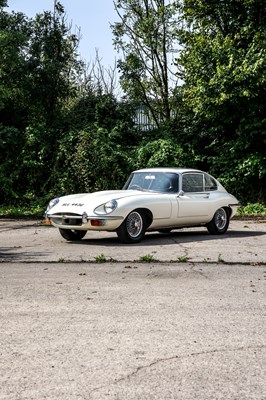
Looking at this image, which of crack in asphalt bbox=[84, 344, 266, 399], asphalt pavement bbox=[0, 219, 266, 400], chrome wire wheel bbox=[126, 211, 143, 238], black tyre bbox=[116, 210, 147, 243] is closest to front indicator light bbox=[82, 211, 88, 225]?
black tyre bbox=[116, 210, 147, 243]

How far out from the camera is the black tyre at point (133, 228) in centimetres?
1225

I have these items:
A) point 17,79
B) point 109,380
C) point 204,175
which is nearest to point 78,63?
point 17,79

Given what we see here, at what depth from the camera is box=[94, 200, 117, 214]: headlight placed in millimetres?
11945

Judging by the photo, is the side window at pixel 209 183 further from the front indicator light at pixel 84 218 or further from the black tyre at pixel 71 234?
the front indicator light at pixel 84 218

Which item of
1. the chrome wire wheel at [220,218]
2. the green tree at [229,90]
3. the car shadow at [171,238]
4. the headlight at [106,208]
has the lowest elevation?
the car shadow at [171,238]

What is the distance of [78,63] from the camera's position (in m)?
28.1

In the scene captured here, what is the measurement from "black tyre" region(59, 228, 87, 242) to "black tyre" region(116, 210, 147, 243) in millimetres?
1263

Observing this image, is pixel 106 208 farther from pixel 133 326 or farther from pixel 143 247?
pixel 133 326

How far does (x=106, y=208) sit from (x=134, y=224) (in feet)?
2.41

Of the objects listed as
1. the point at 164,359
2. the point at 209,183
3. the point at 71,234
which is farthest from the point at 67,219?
the point at 164,359

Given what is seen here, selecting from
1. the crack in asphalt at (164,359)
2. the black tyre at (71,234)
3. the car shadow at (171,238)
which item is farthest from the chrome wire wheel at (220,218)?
the crack in asphalt at (164,359)

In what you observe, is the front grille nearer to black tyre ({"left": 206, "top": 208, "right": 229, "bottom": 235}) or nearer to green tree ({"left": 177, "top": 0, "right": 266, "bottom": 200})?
black tyre ({"left": 206, "top": 208, "right": 229, "bottom": 235})

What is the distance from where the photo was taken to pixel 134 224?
1243 centimetres

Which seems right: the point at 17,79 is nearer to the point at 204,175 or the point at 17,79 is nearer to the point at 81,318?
the point at 204,175
